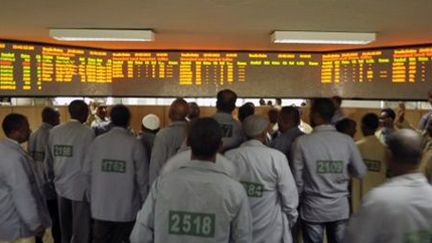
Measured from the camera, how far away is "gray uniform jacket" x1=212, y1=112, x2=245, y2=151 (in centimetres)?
424

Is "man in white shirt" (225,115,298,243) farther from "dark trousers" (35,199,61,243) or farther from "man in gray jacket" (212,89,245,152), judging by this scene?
"dark trousers" (35,199,61,243)

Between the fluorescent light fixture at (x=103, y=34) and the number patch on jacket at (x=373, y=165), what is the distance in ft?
9.32

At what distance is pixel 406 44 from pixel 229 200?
18.7ft

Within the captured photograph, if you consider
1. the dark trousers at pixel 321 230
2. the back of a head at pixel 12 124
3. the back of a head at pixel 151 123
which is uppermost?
the back of a head at pixel 12 124

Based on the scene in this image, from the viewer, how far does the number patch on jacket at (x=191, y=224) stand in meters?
2.26

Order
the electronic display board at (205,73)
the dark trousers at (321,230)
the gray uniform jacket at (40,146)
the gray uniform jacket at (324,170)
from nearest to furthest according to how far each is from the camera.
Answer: the gray uniform jacket at (324,170) < the dark trousers at (321,230) < the gray uniform jacket at (40,146) < the electronic display board at (205,73)

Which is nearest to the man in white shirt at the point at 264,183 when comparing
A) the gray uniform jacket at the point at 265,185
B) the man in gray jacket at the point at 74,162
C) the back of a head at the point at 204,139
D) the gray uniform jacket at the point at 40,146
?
the gray uniform jacket at the point at 265,185

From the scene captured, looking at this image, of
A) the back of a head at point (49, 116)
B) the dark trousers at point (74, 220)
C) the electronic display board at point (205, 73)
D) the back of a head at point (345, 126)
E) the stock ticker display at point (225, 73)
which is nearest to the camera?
the back of a head at point (345, 126)

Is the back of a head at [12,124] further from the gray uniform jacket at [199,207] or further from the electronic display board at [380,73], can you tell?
the electronic display board at [380,73]

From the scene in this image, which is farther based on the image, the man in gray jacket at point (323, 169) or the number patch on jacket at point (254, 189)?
the man in gray jacket at point (323, 169)

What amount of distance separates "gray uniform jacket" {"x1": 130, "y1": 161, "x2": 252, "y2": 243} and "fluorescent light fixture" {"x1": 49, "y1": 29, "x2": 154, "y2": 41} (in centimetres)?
386

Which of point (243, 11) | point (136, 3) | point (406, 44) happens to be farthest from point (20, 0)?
point (406, 44)

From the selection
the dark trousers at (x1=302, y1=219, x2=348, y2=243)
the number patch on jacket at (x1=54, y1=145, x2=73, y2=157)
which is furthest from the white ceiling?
the dark trousers at (x1=302, y1=219, x2=348, y2=243)

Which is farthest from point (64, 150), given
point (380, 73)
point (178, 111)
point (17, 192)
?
point (380, 73)
